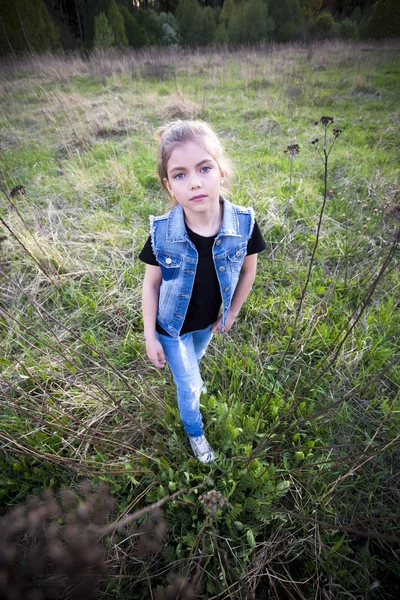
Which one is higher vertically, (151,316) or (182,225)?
(182,225)

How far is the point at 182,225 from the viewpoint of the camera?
132 centimetres

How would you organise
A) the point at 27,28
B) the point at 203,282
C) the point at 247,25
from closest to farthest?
the point at 203,282
the point at 27,28
the point at 247,25

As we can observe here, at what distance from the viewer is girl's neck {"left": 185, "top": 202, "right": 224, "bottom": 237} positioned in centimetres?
131

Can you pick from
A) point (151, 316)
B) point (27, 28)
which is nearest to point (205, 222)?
point (151, 316)

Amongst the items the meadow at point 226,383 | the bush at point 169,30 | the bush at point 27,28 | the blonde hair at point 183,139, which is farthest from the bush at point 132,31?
the blonde hair at point 183,139

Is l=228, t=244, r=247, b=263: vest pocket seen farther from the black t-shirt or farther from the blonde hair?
the blonde hair

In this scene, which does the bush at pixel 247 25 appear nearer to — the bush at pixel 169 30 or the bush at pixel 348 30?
the bush at pixel 169 30

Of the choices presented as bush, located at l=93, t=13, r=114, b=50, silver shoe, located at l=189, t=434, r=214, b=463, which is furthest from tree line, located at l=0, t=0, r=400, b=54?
silver shoe, located at l=189, t=434, r=214, b=463

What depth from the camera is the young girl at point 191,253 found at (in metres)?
1.20

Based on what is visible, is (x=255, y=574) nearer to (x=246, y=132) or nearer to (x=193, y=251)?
(x=193, y=251)

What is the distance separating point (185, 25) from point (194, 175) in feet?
78.1

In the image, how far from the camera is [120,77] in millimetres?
9969

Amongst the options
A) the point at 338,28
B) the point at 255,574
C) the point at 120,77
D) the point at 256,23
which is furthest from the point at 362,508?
the point at 338,28

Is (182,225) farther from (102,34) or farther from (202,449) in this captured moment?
(102,34)
